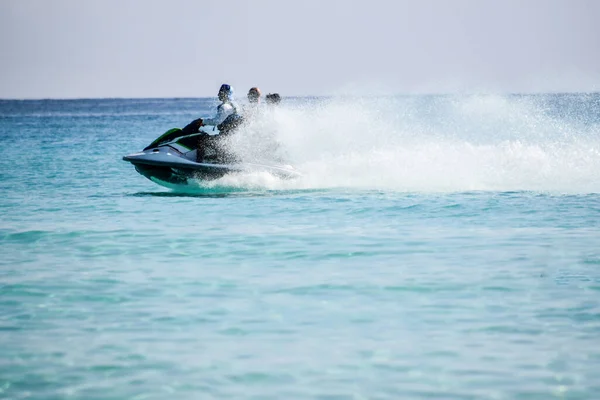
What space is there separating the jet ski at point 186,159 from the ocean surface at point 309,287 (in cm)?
32

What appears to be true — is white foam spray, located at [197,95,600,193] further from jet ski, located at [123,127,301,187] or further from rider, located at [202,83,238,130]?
rider, located at [202,83,238,130]

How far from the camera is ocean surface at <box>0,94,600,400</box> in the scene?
6480 mm

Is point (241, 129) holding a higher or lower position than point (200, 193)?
higher

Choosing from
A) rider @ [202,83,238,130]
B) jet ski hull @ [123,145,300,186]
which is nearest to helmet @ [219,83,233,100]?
rider @ [202,83,238,130]

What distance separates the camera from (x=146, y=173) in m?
16.6

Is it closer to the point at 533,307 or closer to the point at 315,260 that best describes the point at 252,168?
the point at 315,260

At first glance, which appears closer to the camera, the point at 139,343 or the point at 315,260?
the point at 139,343

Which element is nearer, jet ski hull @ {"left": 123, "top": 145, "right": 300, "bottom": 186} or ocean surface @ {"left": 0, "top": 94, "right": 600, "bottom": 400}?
ocean surface @ {"left": 0, "top": 94, "right": 600, "bottom": 400}

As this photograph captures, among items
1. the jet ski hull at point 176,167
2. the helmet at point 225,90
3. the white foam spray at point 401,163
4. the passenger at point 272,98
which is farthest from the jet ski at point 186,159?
the passenger at point 272,98

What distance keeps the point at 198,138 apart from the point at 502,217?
215 inches

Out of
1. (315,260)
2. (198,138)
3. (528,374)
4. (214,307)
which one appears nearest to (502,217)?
(315,260)

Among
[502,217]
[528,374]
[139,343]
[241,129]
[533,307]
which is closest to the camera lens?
[528,374]

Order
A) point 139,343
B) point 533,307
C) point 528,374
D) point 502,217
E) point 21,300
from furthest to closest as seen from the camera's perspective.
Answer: point 502,217, point 21,300, point 533,307, point 139,343, point 528,374

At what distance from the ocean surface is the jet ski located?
1.04ft
